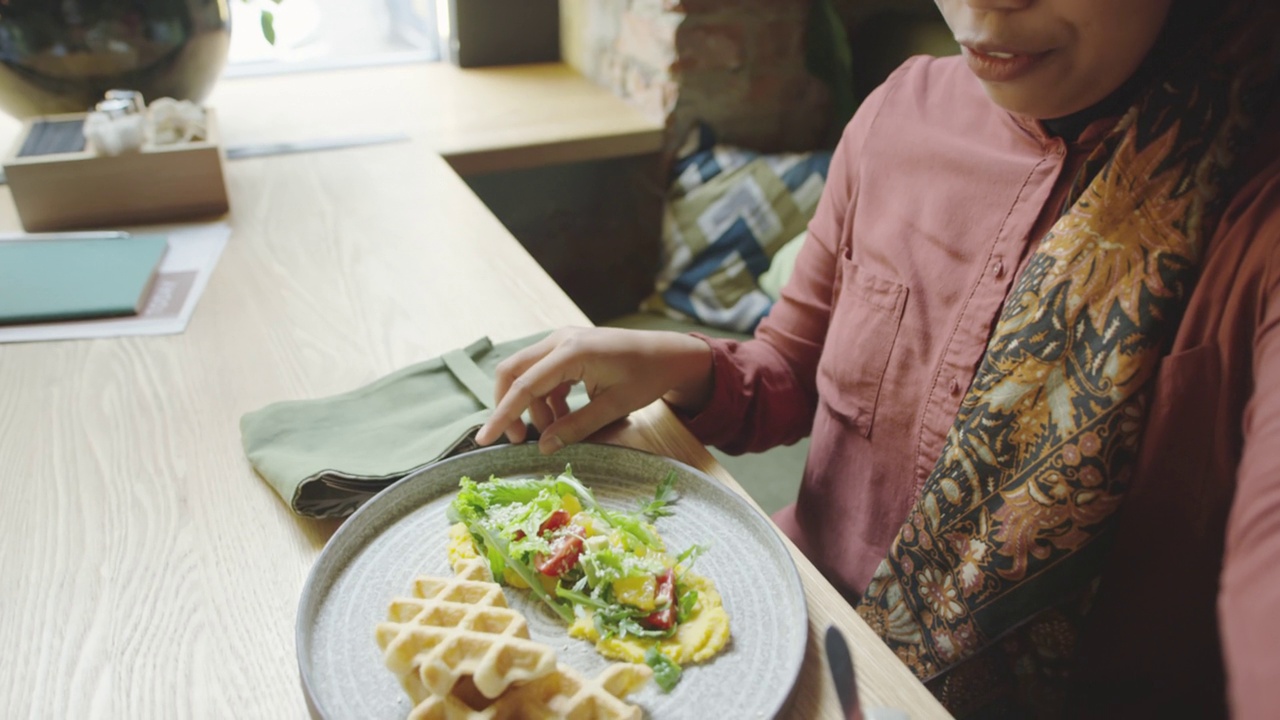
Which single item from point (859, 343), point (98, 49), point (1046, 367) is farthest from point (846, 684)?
point (98, 49)

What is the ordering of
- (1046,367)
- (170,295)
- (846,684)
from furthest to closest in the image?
(170,295) < (1046,367) < (846,684)

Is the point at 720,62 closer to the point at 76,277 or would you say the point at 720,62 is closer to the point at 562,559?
the point at 76,277

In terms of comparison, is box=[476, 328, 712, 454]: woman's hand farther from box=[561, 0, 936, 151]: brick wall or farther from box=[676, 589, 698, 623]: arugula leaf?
box=[561, 0, 936, 151]: brick wall

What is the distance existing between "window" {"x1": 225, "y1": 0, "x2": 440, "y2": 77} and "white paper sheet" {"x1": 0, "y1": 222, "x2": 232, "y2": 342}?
1.13 metres

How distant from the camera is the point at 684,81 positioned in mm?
2088

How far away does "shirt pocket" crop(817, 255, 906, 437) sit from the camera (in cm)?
97

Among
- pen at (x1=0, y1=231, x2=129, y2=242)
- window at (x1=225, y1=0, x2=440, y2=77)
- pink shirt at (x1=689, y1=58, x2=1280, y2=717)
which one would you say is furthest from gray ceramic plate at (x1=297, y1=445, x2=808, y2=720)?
window at (x1=225, y1=0, x2=440, y2=77)

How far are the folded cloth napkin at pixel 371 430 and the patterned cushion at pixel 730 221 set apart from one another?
1.06 meters

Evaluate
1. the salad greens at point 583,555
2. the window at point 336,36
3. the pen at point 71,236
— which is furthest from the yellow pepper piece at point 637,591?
the window at point 336,36

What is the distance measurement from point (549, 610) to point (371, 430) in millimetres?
305

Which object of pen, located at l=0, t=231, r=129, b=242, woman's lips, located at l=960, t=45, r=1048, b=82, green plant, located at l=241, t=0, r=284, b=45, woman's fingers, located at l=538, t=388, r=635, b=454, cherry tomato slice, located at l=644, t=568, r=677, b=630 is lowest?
pen, located at l=0, t=231, r=129, b=242

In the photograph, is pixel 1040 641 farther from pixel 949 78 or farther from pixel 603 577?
pixel 949 78

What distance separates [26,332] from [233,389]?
332 mm

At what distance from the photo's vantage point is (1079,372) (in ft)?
2.57
